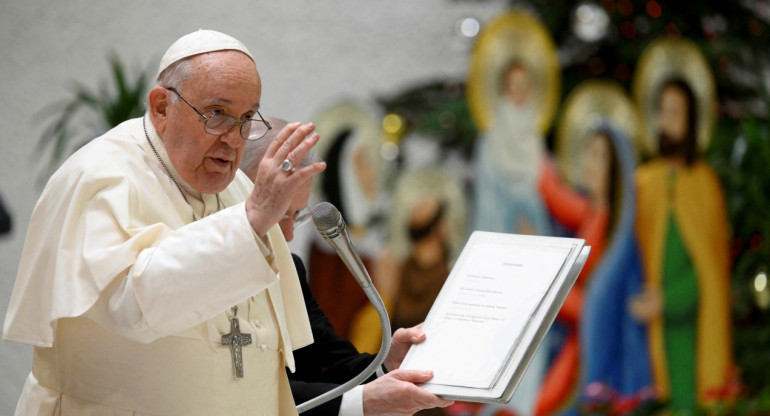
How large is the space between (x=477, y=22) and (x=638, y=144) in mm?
1280

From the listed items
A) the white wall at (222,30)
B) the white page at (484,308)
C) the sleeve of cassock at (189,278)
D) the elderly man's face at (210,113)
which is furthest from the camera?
the white wall at (222,30)

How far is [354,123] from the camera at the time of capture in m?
5.60

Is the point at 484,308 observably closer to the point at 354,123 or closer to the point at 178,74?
the point at 178,74

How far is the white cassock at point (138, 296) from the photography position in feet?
5.98

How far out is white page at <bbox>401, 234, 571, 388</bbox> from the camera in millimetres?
2418

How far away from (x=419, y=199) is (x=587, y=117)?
3.92ft

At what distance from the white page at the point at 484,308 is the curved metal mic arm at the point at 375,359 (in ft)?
0.51

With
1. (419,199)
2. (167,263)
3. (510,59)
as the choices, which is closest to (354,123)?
(419,199)

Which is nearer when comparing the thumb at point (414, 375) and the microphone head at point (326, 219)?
the microphone head at point (326, 219)

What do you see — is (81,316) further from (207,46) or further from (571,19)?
(571,19)

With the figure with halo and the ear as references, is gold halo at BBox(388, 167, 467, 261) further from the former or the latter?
the ear

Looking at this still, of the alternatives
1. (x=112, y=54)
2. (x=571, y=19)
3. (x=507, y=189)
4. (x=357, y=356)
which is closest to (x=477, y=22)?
(x=571, y=19)

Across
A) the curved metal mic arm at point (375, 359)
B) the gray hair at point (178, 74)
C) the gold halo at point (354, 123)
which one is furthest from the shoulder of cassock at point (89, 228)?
the gold halo at point (354, 123)

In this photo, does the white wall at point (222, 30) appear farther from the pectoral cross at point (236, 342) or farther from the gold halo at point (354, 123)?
the pectoral cross at point (236, 342)
